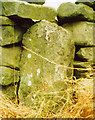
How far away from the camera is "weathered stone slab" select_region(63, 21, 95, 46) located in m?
2.63

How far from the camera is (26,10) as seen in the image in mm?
2258

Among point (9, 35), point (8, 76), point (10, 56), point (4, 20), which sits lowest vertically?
point (8, 76)

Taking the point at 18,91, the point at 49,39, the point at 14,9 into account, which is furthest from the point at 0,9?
the point at 18,91

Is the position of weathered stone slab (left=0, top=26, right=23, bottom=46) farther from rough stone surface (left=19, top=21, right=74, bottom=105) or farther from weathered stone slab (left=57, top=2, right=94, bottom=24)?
weathered stone slab (left=57, top=2, right=94, bottom=24)

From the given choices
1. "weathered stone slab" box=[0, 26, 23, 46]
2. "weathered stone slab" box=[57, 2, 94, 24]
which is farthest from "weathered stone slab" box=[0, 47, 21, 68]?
"weathered stone slab" box=[57, 2, 94, 24]

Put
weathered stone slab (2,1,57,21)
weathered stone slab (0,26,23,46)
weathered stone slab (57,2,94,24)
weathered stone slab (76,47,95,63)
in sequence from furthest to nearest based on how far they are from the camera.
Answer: weathered stone slab (76,47,95,63) < weathered stone slab (57,2,94,24) < weathered stone slab (0,26,23,46) < weathered stone slab (2,1,57,21)

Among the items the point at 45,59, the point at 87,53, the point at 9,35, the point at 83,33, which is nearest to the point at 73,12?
the point at 83,33

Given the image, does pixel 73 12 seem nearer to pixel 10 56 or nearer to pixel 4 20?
pixel 4 20

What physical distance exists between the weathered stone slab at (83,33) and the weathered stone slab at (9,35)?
33.2 inches

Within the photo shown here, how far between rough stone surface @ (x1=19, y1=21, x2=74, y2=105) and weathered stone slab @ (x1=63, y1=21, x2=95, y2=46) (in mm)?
345

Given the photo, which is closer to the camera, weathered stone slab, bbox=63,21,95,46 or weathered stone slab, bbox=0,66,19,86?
weathered stone slab, bbox=0,66,19,86

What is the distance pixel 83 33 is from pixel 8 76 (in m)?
1.26

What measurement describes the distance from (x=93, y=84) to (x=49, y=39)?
3.31ft

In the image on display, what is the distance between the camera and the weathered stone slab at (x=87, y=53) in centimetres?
262
